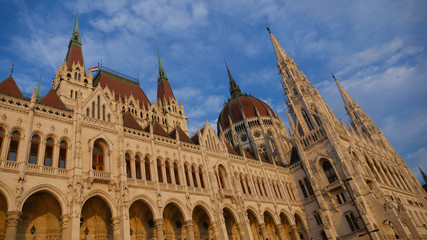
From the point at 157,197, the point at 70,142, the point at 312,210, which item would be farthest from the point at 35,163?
the point at 312,210

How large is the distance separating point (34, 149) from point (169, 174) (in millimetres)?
10731

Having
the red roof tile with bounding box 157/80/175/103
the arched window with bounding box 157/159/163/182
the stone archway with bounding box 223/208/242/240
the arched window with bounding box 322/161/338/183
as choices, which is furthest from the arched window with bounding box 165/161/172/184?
the arched window with bounding box 322/161/338/183

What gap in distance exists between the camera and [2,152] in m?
17.2

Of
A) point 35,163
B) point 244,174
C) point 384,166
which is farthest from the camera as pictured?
point 384,166

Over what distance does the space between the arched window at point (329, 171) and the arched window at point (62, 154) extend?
29.8 meters

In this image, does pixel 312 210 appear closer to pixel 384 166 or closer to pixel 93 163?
pixel 384 166

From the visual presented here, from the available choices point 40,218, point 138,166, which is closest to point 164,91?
point 138,166

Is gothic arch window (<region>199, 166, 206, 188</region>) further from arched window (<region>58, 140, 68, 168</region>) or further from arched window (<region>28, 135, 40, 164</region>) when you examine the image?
arched window (<region>28, 135, 40, 164</region>)

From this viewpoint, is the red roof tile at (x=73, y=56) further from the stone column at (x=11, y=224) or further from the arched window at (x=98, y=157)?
the stone column at (x=11, y=224)

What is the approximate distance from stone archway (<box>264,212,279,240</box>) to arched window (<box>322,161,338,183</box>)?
29.4 ft

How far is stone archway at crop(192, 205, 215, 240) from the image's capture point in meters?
27.2

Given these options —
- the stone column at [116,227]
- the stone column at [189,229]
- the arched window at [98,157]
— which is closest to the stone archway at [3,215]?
the arched window at [98,157]

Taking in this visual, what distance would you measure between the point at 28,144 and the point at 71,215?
17.5ft

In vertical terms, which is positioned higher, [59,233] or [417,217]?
[59,233]
